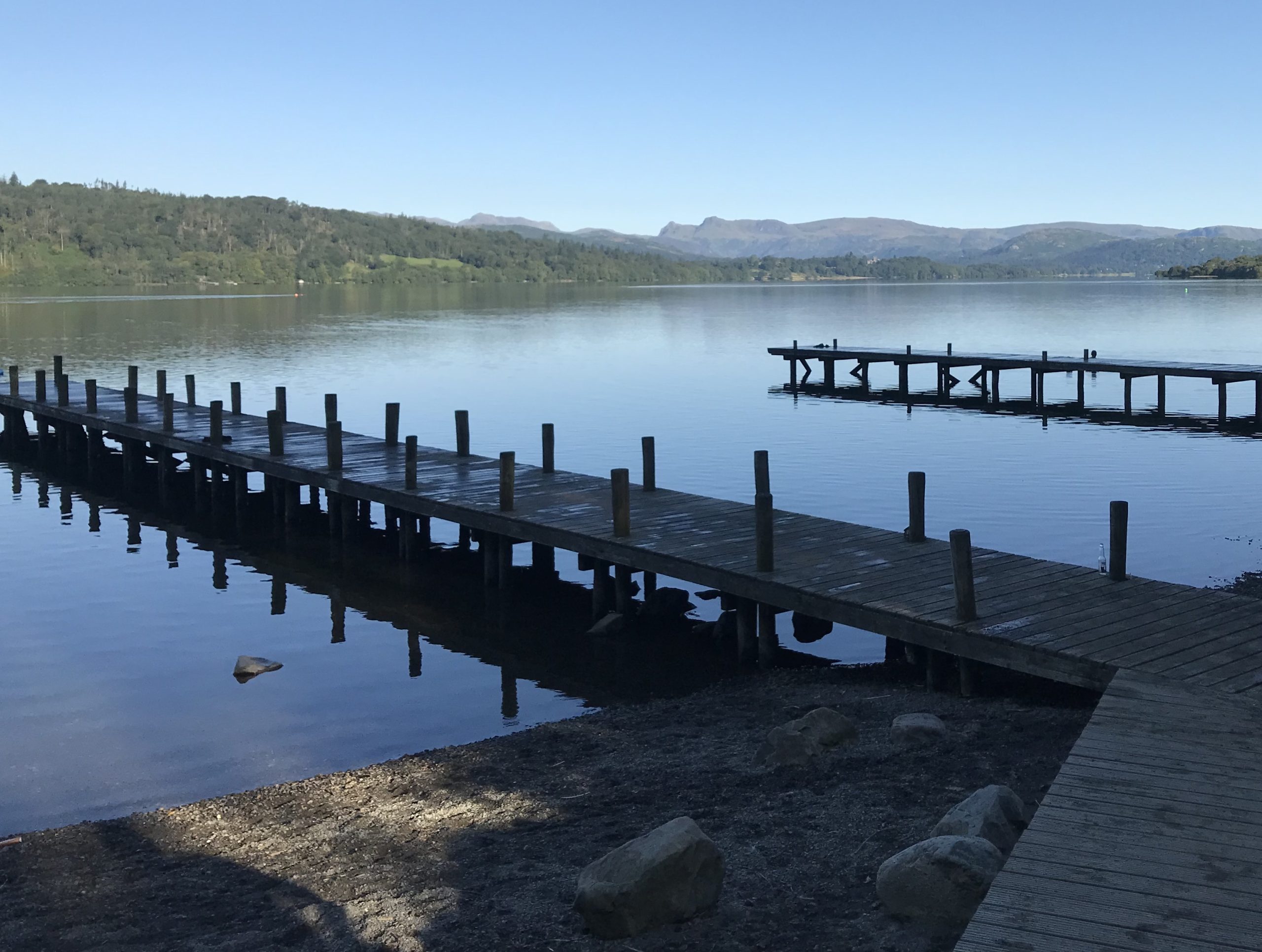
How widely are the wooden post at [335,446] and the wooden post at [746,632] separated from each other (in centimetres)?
890

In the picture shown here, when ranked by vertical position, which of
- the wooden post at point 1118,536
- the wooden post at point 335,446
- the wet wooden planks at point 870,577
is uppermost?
the wooden post at point 335,446

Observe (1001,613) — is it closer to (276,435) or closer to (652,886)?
(652,886)

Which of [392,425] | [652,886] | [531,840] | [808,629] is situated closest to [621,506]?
[808,629]

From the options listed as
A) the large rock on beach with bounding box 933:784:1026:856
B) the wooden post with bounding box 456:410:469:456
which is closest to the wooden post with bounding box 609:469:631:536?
the wooden post with bounding box 456:410:469:456

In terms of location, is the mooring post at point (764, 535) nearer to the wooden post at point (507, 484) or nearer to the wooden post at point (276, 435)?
the wooden post at point (507, 484)

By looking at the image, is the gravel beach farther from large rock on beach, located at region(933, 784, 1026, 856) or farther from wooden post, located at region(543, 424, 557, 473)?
wooden post, located at region(543, 424, 557, 473)

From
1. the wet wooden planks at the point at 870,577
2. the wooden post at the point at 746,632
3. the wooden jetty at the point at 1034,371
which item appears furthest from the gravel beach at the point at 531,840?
the wooden jetty at the point at 1034,371

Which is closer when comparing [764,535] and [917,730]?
[917,730]

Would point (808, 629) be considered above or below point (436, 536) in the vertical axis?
below

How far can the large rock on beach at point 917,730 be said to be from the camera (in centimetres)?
1024

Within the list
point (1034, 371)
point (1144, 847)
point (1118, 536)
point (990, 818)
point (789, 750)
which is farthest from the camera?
point (1034, 371)

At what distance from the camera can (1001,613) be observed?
1203 cm

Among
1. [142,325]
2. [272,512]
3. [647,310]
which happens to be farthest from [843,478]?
[647,310]

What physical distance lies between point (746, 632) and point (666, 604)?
7.88ft
